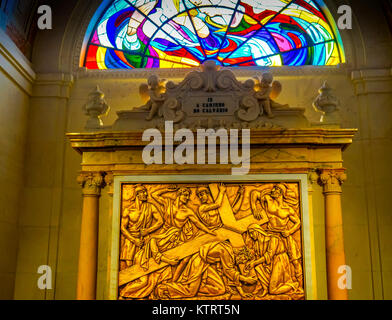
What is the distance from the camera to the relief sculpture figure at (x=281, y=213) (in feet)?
21.7

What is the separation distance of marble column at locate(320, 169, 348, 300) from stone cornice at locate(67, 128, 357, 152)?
1.41ft

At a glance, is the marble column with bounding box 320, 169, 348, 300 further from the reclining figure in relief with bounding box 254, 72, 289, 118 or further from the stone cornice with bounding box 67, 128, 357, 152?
the reclining figure in relief with bounding box 254, 72, 289, 118

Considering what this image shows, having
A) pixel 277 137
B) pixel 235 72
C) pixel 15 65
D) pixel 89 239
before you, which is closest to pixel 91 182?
pixel 89 239

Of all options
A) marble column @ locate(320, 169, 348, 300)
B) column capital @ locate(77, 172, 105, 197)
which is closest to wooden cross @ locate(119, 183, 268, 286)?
marble column @ locate(320, 169, 348, 300)

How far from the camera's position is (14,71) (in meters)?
8.34

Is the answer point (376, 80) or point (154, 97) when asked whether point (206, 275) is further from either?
point (376, 80)

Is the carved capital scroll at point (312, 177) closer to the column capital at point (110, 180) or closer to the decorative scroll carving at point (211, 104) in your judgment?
the decorative scroll carving at point (211, 104)

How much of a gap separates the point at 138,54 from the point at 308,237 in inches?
200

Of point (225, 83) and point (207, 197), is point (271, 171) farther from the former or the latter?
point (225, 83)

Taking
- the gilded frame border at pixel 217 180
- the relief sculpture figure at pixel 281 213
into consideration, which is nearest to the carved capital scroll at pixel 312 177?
the gilded frame border at pixel 217 180

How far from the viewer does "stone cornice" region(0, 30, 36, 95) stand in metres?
7.91

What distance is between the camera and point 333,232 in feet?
21.8

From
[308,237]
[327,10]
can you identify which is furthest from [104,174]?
[327,10]

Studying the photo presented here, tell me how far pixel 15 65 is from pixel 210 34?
3731mm
